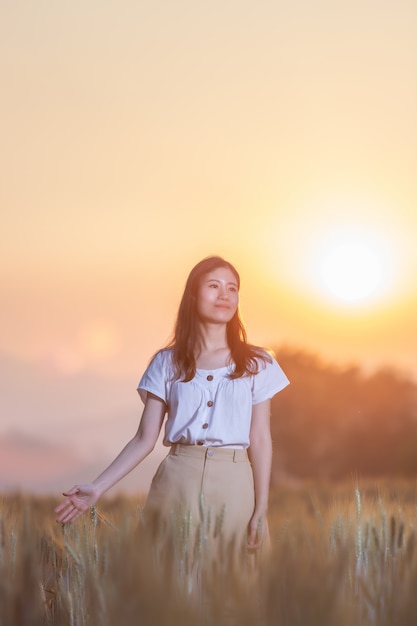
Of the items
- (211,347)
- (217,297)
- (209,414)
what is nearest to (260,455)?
(209,414)

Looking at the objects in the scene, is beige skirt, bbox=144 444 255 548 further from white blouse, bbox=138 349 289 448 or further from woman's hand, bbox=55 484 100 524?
woman's hand, bbox=55 484 100 524

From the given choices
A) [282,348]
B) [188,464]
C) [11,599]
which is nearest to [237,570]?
[11,599]

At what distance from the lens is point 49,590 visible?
3.67 metres

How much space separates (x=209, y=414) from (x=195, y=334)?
380 millimetres

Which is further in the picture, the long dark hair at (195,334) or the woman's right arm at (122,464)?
the long dark hair at (195,334)

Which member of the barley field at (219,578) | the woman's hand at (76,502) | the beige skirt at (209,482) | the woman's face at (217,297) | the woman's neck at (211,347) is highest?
the woman's face at (217,297)

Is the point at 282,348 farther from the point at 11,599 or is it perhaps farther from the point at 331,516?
the point at 11,599

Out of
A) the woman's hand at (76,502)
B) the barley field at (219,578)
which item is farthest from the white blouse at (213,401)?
the barley field at (219,578)

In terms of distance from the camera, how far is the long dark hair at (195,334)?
4.39 meters

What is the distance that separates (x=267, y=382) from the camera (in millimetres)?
4383

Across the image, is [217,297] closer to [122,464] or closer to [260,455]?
[260,455]

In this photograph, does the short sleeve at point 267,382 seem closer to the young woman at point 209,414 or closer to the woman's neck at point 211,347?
the young woman at point 209,414

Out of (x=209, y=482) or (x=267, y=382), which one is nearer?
(x=209, y=482)

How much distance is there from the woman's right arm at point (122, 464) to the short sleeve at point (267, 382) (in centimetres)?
41
